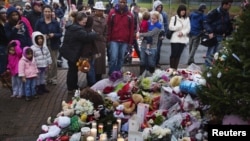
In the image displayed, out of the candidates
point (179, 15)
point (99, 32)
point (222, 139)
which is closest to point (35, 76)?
point (99, 32)

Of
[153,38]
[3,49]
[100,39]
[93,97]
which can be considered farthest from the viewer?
[153,38]

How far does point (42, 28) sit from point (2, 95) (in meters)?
1.60

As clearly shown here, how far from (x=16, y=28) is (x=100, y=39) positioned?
5.58ft

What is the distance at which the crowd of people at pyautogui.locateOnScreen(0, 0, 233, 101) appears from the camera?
764 cm

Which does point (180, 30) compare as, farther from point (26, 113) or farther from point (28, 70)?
point (26, 113)

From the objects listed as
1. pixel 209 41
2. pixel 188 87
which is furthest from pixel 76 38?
pixel 209 41

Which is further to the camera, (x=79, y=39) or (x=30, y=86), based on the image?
(x=30, y=86)

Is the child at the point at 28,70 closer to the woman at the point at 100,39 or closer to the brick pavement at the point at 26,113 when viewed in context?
the brick pavement at the point at 26,113

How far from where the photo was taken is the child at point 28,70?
24.6 ft

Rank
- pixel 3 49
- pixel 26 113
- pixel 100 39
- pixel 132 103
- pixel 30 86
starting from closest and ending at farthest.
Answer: pixel 132 103, pixel 26 113, pixel 30 86, pixel 3 49, pixel 100 39

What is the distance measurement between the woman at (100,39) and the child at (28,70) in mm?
1395

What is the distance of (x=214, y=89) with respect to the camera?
15.3 feet

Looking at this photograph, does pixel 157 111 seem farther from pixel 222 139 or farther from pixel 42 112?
pixel 42 112

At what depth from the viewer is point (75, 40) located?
24.9 ft
